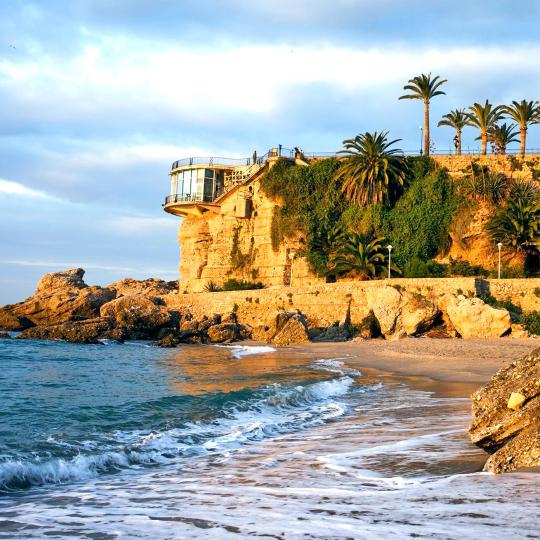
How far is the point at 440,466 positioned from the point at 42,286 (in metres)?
46.3

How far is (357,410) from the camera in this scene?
1211 centimetres

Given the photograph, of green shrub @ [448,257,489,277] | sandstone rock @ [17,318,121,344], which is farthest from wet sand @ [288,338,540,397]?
sandstone rock @ [17,318,121,344]

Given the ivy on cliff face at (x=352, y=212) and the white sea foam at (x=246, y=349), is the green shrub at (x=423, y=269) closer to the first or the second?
the ivy on cliff face at (x=352, y=212)

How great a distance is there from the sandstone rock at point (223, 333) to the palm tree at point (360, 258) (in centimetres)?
704

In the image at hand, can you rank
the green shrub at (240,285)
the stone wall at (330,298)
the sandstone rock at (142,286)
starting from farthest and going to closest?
the sandstone rock at (142,286)
the green shrub at (240,285)
the stone wall at (330,298)

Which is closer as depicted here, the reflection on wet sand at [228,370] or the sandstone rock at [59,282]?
the reflection on wet sand at [228,370]

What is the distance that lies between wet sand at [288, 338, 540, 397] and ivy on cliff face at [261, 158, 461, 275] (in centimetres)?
1096

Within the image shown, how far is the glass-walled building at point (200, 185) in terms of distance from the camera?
46594mm

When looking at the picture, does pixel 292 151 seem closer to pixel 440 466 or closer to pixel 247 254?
pixel 247 254

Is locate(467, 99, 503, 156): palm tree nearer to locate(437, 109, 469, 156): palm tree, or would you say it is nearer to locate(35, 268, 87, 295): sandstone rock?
locate(437, 109, 469, 156): palm tree

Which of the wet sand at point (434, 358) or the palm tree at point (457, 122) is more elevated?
the palm tree at point (457, 122)

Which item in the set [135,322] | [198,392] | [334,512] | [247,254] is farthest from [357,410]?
[247,254]

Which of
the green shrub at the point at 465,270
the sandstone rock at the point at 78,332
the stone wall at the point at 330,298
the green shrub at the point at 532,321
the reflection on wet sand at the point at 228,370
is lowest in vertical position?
the reflection on wet sand at the point at 228,370

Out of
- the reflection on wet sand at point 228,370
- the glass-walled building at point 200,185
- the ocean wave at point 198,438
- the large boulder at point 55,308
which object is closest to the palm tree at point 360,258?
the reflection on wet sand at point 228,370
